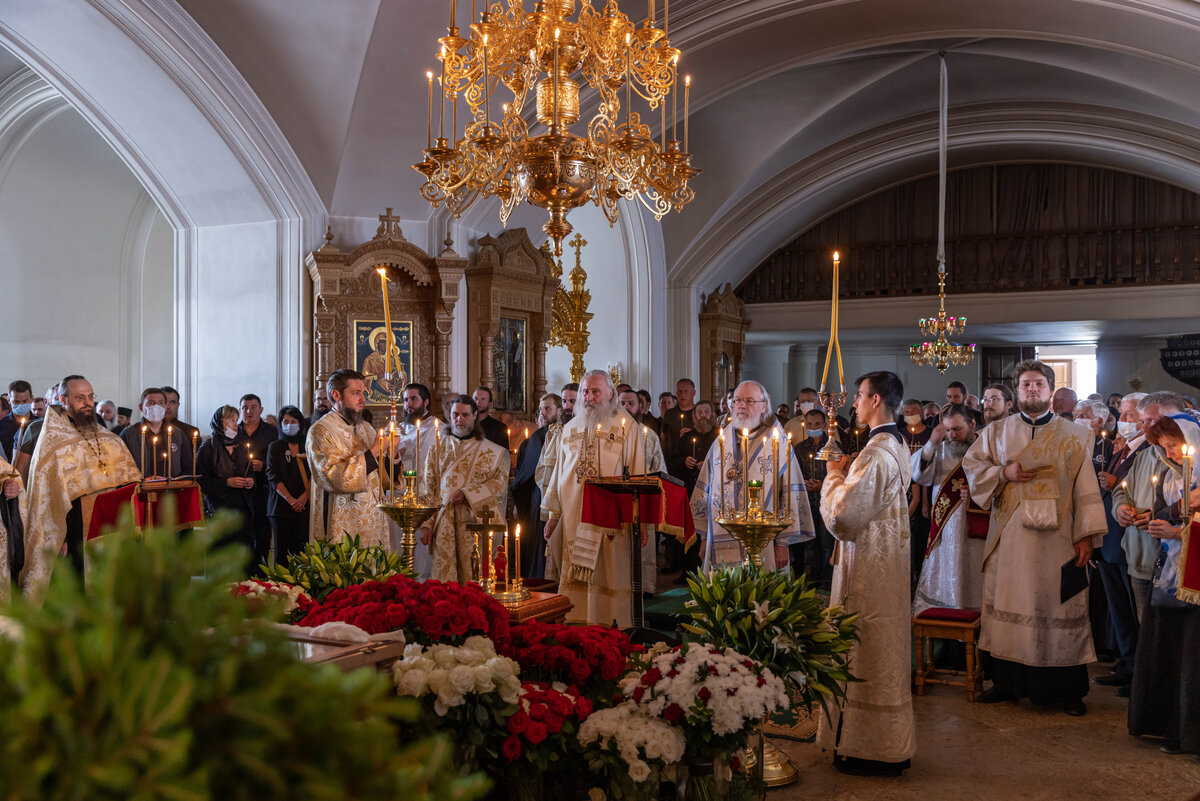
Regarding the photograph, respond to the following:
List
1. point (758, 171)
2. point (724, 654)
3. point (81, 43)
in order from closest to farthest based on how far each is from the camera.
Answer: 1. point (724, 654)
2. point (81, 43)
3. point (758, 171)

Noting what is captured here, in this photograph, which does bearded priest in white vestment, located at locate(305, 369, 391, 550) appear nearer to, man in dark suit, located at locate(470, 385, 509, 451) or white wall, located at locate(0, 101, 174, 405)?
man in dark suit, located at locate(470, 385, 509, 451)

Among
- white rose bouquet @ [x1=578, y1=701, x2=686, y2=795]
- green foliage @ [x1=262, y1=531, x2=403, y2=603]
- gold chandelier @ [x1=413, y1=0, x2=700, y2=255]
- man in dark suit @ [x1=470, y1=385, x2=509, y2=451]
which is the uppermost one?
gold chandelier @ [x1=413, y1=0, x2=700, y2=255]

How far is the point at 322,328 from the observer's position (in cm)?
1092

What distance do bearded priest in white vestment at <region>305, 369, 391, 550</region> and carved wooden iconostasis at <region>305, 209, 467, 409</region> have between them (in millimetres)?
3830

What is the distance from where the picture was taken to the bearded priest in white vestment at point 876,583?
462 centimetres

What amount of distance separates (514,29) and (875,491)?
144 inches

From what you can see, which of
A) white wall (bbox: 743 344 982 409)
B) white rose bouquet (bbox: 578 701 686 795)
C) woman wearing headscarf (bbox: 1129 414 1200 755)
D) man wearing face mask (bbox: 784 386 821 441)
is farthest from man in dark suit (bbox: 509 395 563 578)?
white wall (bbox: 743 344 982 409)

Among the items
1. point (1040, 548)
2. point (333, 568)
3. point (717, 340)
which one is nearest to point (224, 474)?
point (333, 568)

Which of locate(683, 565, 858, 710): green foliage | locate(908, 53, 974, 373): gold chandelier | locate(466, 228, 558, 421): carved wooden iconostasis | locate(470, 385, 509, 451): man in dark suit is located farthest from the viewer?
locate(908, 53, 974, 373): gold chandelier

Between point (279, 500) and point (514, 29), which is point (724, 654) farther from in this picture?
point (279, 500)

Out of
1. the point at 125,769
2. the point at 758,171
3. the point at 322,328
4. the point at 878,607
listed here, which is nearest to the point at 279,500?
the point at 322,328

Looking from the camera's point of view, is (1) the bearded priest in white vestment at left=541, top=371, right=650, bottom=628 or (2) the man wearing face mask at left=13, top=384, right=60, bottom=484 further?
(2) the man wearing face mask at left=13, top=384, right=60, bottom=484

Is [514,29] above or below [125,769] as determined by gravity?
above

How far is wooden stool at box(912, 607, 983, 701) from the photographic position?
6086 mm
